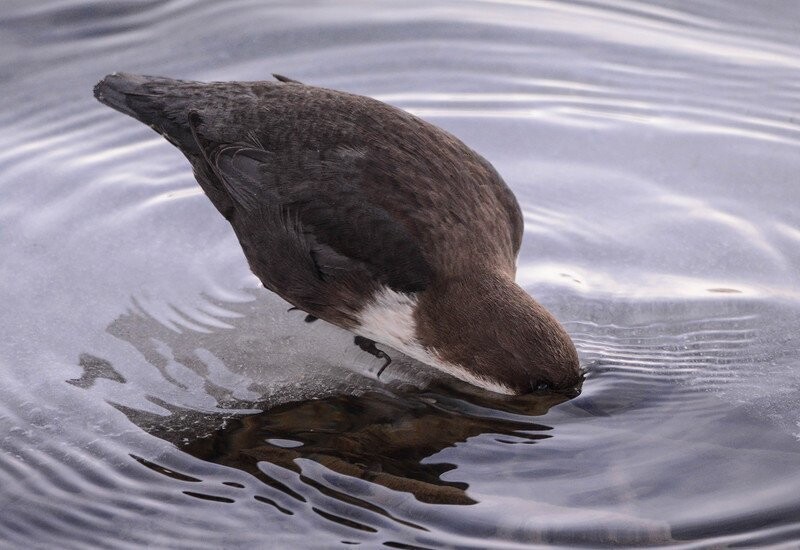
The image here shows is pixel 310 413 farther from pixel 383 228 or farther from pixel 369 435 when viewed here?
pixel 383 228

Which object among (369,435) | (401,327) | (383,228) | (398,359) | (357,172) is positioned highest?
(357,172)

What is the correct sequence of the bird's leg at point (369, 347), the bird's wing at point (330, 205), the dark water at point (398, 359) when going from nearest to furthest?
the dark water at point (398, 359)
the bird's wing at point (330, 205)
the bird's leg at point (369, 347)

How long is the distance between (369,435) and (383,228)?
A: 32.7 inches

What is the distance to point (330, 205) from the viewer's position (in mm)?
4633

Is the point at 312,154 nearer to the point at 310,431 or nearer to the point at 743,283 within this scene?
the point at 310,431

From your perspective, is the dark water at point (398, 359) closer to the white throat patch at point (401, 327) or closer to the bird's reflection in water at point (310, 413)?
the bird's reflection in water at point (310, 413)

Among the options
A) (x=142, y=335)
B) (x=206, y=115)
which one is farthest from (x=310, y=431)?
(x=206, y=115)

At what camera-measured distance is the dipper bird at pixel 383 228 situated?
14.6 ft

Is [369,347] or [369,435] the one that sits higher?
[369,347]

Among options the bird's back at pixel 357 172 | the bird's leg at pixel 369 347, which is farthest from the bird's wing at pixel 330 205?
the bird's leg at pixel 369 347

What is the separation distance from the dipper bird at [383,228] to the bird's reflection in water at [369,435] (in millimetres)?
151

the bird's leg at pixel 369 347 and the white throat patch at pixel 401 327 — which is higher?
the white throat patch at pixel 401 327

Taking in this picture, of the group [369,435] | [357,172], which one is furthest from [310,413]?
[357,172]

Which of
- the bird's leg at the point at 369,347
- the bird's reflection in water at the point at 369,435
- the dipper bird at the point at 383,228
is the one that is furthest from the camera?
the bird's leg at the point at 369,347
